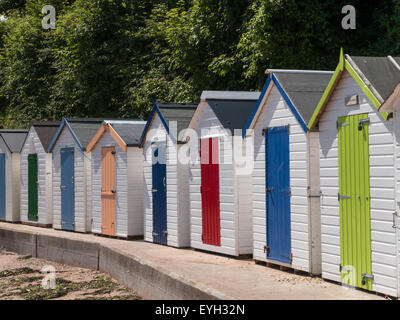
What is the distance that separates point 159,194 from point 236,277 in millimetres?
4564

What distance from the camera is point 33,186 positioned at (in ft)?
61.0

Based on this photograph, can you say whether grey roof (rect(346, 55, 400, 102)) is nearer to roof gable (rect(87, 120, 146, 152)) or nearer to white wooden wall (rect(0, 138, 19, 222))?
roof gable (rect(87, 120, 146, 152))

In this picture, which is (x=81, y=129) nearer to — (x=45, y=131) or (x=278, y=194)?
(x=45, y=131)

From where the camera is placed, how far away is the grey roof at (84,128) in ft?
53.7

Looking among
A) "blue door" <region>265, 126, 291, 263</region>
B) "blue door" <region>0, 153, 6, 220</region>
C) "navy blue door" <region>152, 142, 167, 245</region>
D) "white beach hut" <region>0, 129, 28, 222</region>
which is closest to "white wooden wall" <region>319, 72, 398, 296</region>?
"blue door" <region>265, 126, 291, 263</region>

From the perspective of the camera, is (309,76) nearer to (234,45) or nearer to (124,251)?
(124,251)

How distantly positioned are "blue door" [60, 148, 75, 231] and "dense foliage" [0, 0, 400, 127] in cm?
538

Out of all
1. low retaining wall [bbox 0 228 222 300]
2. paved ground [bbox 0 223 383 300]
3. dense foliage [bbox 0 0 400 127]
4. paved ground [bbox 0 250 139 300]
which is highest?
dense foliage [bbox 0 0 400 127]

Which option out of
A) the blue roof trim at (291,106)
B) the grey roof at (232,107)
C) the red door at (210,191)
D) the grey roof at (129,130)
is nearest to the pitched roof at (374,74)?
the blue roof trim at (291,106)

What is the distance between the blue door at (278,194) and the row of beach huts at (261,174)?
16mm

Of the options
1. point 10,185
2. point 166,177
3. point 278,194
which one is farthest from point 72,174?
point 278,194

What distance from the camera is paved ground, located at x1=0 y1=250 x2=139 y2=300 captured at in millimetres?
11352
